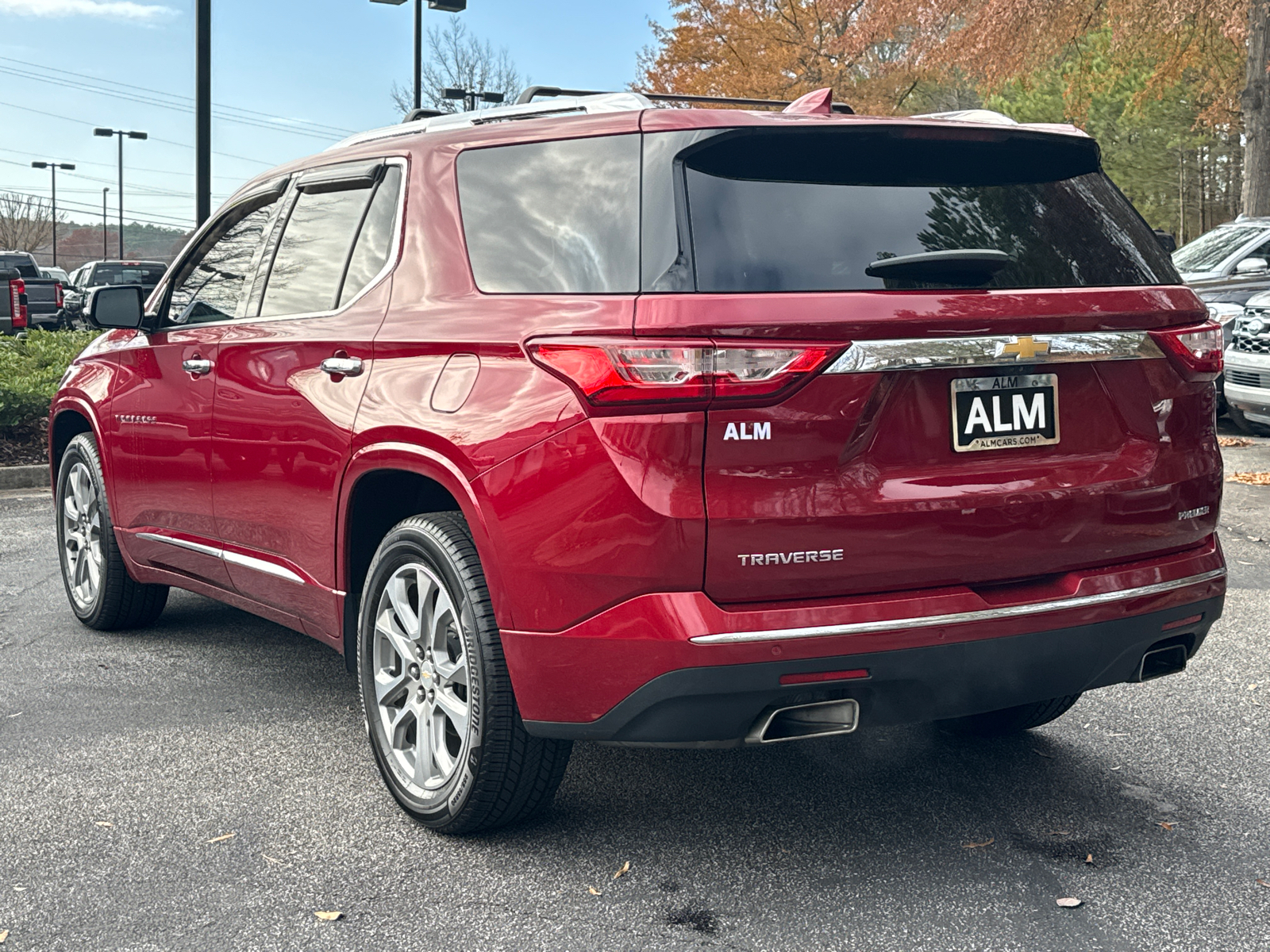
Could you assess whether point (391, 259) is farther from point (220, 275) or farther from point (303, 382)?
point (220, 275)

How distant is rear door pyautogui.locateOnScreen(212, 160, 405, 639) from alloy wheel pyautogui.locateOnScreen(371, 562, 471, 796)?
14.2 inches

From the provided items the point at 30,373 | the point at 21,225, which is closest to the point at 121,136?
the point at 21,225

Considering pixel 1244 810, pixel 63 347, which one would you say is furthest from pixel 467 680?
pixel 63 347

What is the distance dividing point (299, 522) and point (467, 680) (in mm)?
1048

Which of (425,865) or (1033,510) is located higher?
(1033,510)

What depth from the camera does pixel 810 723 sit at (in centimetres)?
314

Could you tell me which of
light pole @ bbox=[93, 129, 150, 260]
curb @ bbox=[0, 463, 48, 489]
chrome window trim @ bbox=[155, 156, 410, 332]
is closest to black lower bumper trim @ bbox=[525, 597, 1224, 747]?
chrome window trim @ bbox=[155, 156, 410, 332]

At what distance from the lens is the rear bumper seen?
2992 mm

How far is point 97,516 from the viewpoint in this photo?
5.89 m

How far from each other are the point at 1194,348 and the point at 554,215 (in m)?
1.68

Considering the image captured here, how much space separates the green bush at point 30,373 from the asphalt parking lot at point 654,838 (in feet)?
23.2

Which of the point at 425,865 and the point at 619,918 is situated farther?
the point at 425,865

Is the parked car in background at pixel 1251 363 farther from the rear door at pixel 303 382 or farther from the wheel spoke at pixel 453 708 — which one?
the wheel spoke at pixel 453 708

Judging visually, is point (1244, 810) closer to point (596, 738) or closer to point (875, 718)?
point (875, 718)
